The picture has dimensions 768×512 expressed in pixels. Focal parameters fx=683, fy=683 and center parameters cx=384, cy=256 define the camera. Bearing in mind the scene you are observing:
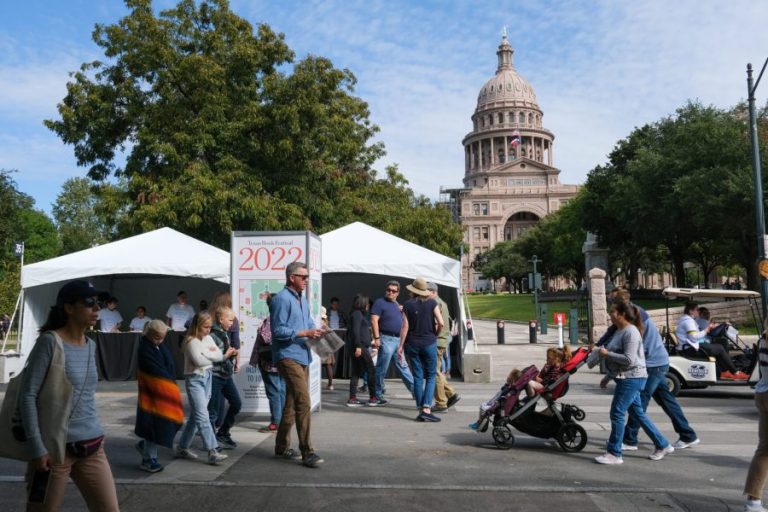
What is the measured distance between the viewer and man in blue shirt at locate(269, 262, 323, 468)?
6.52 m

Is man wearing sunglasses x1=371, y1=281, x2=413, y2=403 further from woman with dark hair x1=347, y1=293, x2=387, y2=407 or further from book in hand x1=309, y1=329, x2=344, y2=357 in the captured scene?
book in hand x1=309, y1=329, x2=344, y2=357

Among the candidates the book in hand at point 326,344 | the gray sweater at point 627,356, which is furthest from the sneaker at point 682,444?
the book in hand at point 326,344

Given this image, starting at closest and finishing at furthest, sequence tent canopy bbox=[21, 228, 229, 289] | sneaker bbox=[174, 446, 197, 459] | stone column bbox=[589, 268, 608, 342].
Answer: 1. sneaker bbox=[174, 446, 197, 459]
2. tent canopy bbox=[21, 228, 229, 289]
3. stone column bbox=[589, 268, 608, 342]

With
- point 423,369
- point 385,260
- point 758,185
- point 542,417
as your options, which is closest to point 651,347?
point 542,417

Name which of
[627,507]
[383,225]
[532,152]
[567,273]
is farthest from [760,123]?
[532,152]

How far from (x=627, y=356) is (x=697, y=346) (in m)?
5.31

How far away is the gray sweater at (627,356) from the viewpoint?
665 cm

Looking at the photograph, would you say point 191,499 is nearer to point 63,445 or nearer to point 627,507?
point 63,445

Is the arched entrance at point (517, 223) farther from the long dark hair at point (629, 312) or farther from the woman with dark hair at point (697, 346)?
the long dark hair at point (629, 312)

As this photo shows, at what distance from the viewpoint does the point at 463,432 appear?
8398 mm

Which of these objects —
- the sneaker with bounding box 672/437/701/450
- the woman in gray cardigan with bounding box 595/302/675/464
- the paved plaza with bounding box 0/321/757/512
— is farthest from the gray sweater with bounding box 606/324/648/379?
the sneaker with bounding box 672/437/701/450

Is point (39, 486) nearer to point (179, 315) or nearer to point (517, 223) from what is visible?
point (179, 315)

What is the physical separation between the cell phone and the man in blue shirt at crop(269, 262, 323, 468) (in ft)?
10.3

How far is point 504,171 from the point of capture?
5674 inches
